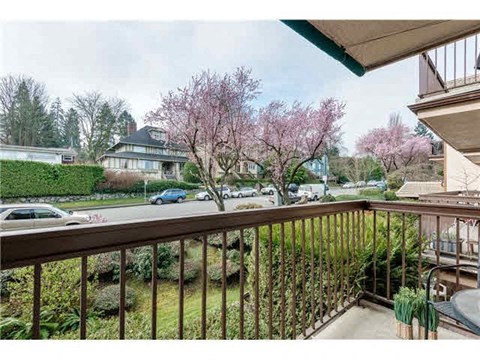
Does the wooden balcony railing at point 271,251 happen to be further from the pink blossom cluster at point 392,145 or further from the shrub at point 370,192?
the pink blossom cluster at point 392,145

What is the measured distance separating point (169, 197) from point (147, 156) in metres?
1.12

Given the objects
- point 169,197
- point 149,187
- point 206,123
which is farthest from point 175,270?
point 206,123

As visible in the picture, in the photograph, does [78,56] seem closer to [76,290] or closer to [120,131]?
[120,131]

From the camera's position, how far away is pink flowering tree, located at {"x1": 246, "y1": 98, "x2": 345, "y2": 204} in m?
7.13

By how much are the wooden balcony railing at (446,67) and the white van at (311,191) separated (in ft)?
11.1

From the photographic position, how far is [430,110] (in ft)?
9.82

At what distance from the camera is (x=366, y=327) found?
1.76 meters

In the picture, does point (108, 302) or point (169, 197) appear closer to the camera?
point (108, 302)

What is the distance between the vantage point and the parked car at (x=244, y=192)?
6.44 meters

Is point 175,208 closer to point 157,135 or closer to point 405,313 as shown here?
point 157,135

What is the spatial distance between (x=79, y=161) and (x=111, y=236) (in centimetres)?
364

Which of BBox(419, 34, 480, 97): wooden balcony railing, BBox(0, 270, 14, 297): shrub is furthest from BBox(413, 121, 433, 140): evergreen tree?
BBox(0, 270, 14, 297): shrub

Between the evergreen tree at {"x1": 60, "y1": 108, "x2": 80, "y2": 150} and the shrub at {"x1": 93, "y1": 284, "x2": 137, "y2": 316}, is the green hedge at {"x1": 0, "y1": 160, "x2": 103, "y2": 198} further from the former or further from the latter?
the shrub at {"x1": 93, "y1": 284, "x2": 137, "y2": 316}
